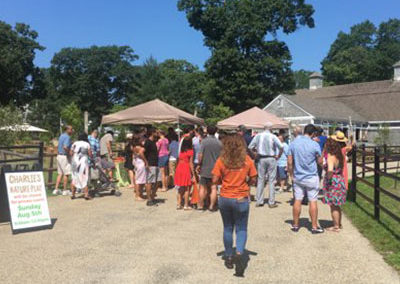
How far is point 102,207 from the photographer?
9367 mm

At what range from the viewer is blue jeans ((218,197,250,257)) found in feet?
16.4

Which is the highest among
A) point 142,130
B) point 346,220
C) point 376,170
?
point 142,130

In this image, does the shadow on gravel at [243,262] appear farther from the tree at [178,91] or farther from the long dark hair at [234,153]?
the tree at [178,91]

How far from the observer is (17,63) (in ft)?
178

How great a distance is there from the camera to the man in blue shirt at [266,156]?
30.5ft

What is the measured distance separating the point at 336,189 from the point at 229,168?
2608mm

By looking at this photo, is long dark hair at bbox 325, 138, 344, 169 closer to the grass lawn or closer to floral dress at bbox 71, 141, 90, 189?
the grass lawn

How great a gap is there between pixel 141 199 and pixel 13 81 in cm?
5121

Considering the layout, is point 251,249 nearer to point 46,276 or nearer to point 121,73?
point 46,276

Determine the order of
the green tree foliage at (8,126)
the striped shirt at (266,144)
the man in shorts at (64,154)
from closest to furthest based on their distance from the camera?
the striped shirt at (266,144)
the man in shorts at (64,154)
the green tree foliage at (8,126)

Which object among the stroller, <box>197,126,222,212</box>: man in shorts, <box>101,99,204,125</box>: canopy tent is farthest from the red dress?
<box>101,99,204,125</box>: canopy tent

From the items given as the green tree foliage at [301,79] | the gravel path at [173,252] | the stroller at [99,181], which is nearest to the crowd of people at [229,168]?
the stroller at [99,181]

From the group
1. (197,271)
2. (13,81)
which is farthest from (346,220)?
(13,81)

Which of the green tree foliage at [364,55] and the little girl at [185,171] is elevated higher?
the green tree foliage at [364,55]
